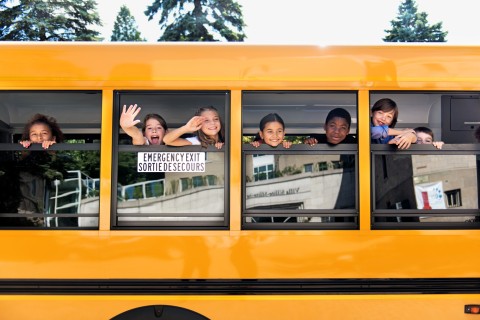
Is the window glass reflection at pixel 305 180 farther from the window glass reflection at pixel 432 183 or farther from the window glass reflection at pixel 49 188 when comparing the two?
the window glass reflection at pixel 49 188

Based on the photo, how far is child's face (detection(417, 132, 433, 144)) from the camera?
3385 mm

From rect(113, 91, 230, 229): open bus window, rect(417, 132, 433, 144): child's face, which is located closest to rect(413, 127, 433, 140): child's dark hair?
rect(417, 132, 433, 144): child's face

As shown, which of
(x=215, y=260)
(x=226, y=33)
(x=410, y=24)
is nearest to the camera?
(x=215, y=260)

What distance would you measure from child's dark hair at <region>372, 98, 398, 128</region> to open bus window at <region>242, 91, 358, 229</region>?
6.4 inches

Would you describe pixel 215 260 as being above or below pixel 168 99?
below

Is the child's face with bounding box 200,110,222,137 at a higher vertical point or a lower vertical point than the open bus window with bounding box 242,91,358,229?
higher

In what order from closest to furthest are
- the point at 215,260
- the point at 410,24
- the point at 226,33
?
the point at 215,260 → the point at 226,33 → the point at 410,24

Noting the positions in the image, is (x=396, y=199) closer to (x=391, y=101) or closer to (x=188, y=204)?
(x=391, y=101)

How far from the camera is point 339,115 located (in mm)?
3371

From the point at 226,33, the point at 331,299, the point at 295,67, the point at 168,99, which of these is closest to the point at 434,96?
the point at 295,67

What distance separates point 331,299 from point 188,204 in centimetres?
116

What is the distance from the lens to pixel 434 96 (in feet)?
11.1

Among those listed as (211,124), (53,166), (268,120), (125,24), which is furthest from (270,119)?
(125,24)

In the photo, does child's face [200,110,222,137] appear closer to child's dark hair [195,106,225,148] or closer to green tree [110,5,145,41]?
child's dark hair [195,106,225,148]
